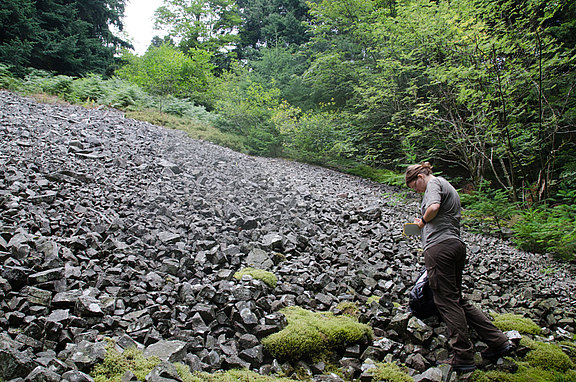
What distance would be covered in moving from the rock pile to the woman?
24 cm

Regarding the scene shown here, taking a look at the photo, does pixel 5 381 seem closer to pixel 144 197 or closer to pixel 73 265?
pixel 73 265

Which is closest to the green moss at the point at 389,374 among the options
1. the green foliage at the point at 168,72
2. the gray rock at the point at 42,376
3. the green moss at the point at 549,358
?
the green moss at the point at 549,358

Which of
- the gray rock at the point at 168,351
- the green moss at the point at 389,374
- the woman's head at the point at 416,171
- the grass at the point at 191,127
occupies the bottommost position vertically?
the gray rock at the point at 168,351

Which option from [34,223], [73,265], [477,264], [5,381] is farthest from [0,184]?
[477,264]

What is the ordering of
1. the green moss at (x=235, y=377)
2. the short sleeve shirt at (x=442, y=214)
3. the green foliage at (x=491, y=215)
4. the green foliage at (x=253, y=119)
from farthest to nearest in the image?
the green foliage at (x=253, y=119) → the green foliage at (x=491, y=215) → the short sleeve shirt at (x=442, y=214) → the green moss at (x=235, y=377)

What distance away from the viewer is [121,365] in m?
1.96

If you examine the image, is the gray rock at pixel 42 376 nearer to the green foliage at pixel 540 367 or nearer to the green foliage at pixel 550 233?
the green foliage at pixel 540 367

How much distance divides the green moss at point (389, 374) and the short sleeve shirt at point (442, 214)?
1062 millimetres

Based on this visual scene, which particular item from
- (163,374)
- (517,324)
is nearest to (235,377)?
(163,374)

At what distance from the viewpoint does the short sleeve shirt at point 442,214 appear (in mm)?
2650

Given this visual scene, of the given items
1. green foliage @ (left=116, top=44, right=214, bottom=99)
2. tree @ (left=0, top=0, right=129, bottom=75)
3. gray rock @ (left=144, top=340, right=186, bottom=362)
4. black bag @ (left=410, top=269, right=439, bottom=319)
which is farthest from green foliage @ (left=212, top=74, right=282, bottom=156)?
gray rock @ (left=144, top=340, right=186, bottom=362)

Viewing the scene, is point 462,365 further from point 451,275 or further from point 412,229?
point 412,229

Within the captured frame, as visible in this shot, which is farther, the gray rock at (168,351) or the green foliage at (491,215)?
the green foliage at (491,215)

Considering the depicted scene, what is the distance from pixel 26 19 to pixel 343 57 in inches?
615
